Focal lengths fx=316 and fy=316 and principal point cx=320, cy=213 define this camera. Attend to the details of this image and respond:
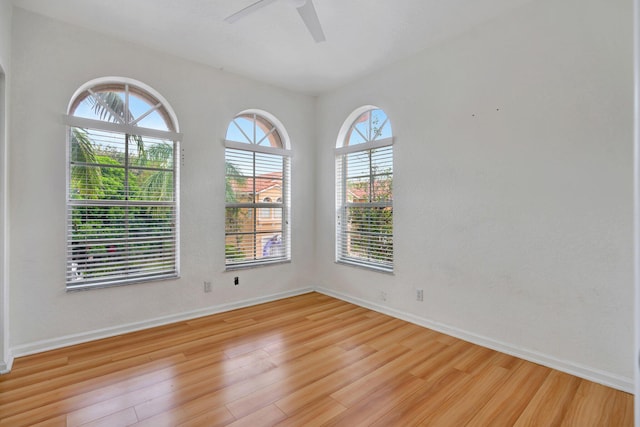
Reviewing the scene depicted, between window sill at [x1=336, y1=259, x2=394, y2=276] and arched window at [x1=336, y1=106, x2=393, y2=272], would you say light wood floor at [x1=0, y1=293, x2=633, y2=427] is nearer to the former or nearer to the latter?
window sill at [x1=336, y1=259, x2=394, y2=276]

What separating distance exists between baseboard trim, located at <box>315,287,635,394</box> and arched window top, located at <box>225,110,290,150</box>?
254 cm

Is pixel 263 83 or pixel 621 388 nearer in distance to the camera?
pixel 621 388

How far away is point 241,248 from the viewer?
407 centimetres

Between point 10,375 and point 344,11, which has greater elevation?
point 344,11

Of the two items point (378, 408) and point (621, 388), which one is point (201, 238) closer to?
point (378, 408)

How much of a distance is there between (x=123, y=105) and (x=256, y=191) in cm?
172

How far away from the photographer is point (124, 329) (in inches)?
124

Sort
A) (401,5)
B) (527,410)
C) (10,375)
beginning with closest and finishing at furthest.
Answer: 1. (527,410)
2. (10,375)
3. (401,5)

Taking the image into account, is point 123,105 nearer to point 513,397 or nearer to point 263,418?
point 263,418

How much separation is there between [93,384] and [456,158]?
3.54m

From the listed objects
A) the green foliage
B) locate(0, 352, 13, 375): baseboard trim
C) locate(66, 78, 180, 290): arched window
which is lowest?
locate(0, 352, 13, 375): baseboard trim

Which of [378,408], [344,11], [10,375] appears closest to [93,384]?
[10,375]

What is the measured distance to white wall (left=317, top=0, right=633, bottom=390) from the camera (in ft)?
7.39

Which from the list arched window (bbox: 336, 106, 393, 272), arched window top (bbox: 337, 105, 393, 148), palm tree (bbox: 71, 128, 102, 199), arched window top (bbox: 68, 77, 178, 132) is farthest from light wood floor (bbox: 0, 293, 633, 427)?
arched window top (bbox: 337, 105, 393, 148)
